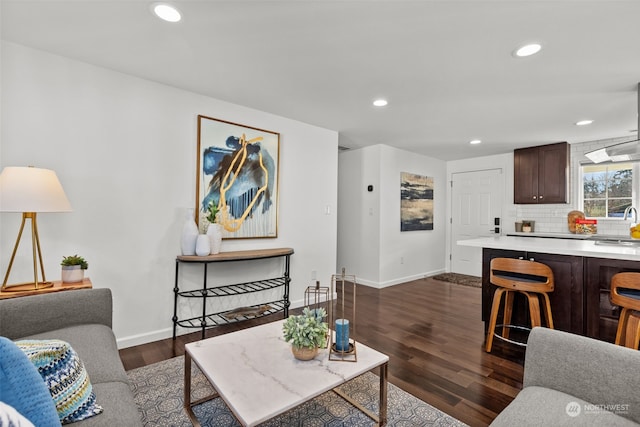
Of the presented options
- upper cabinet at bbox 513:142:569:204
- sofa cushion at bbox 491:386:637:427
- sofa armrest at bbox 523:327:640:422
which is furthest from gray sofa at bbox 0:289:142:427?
upper cabinet at bbox 513:142:569:204

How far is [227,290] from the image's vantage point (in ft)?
10.3

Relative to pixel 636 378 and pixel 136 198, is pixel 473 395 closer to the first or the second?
pixel 636 378

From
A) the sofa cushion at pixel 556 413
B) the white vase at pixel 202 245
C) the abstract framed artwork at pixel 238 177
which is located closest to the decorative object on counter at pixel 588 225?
the sofa cushion at pixel 556 413

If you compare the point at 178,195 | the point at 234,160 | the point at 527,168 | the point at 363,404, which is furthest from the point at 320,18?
the point at 527,168

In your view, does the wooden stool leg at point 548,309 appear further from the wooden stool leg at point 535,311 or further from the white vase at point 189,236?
the white vase at point 189,236

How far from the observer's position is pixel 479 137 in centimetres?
441

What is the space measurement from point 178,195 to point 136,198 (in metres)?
0.35

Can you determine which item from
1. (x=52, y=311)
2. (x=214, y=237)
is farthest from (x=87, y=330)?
(x=214, y=237)

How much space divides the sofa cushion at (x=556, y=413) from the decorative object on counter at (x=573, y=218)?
180 inches

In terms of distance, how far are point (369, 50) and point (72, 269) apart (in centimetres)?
260

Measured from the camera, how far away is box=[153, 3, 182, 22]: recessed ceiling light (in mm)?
1731

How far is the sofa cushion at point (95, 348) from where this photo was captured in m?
1.34

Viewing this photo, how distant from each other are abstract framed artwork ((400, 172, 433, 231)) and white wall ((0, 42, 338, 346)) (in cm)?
298

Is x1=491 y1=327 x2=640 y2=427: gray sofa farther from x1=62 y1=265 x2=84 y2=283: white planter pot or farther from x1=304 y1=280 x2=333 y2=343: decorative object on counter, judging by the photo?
x1=62 y1=265 x2=84 y2=283: white planter pot
